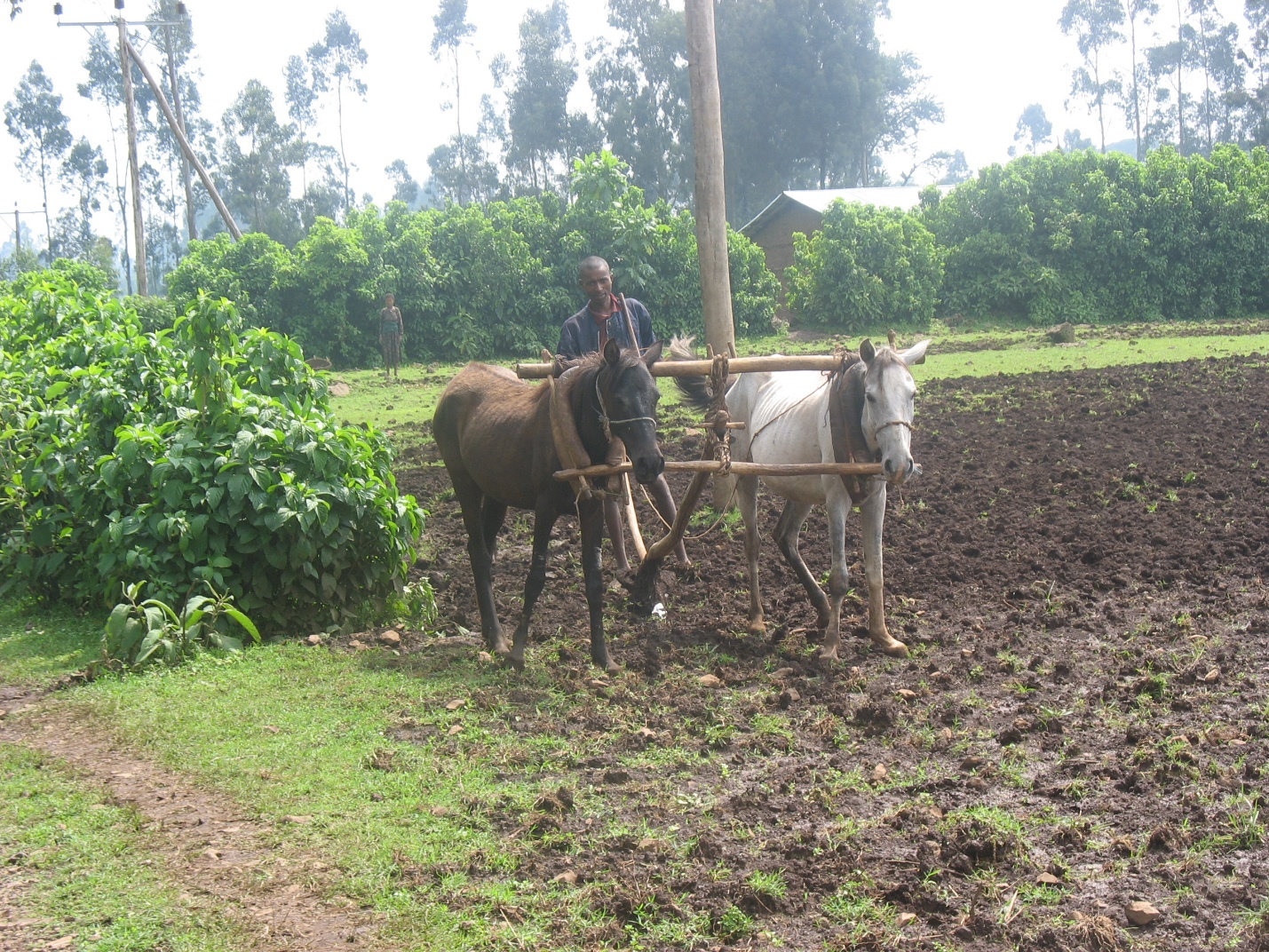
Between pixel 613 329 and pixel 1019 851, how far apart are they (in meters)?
4.84

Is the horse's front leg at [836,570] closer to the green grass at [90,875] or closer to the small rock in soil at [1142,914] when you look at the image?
the small rock in soil at [1142,914]

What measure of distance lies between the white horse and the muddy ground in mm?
329

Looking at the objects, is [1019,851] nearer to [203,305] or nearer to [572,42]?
[203,305]

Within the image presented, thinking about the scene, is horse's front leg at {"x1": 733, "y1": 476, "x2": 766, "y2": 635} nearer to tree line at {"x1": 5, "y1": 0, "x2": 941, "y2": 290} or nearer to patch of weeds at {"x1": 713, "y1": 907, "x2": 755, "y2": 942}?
patch of weeds at {"x1": 713, "y1": 907, "x2": 755, "y2": 942}

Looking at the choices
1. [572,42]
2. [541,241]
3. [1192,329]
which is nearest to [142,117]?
[572,42]

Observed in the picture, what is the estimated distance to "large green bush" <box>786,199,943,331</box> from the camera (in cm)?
2991

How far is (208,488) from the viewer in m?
6.96

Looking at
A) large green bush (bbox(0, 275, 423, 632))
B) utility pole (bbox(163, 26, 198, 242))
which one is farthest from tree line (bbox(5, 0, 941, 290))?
large green bush (bbox(0, 275, 423, 632))

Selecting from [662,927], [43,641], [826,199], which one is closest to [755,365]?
[662,927]

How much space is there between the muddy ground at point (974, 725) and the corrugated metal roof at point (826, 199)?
28145mm

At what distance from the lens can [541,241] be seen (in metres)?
30.4

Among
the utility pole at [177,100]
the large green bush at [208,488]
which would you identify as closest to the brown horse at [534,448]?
the large green bush at [208,488]

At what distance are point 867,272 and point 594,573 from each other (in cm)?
2517

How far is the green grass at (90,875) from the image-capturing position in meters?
3.60
